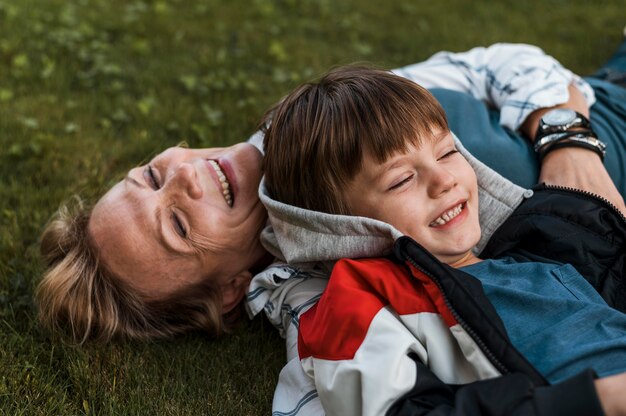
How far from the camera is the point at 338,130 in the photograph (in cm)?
259

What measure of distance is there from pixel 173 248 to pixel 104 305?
0.39 metres

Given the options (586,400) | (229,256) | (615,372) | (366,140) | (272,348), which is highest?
(366,140)

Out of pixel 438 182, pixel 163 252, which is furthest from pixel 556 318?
pixel 163 252

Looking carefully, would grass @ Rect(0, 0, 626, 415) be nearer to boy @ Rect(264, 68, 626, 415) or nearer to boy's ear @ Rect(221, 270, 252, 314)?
boy's ear @ Rect(221, 270, 252, 314)

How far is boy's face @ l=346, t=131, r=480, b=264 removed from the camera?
252cm

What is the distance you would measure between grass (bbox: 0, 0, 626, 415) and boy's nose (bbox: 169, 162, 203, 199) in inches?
24.8

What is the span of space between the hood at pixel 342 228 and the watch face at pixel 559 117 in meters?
0.49

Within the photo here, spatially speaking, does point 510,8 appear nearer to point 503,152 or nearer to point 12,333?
point 503,152

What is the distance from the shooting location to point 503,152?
3146mm

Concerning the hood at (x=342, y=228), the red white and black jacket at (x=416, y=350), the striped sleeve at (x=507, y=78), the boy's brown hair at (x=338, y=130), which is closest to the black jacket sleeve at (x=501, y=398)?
the red white and black jacket at (x=416, y=350)

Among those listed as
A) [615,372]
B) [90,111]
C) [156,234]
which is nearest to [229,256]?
[156,234]

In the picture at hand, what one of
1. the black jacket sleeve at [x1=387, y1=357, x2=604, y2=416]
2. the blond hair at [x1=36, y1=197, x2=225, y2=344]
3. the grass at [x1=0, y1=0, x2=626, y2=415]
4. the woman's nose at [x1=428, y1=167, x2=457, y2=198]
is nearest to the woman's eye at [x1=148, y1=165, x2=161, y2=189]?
the blond hair at [x1=36, y1=197, x2=225, y2=344]

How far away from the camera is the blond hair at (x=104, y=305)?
3.02 meters

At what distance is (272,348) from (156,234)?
66cm
